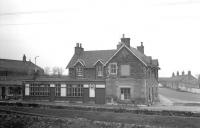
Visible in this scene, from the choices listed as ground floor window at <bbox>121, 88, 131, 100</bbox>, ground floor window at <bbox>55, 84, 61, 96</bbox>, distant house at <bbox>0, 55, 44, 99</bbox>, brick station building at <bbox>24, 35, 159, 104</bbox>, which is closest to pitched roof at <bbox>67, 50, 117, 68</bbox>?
brick station building at <bbox>24, 35, 159, 104</bbox>

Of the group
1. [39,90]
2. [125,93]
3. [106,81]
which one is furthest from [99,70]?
[39,90]

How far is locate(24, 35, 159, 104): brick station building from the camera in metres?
40.2

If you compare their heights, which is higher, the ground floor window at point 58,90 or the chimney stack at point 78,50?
the chimney stack at point 78,50

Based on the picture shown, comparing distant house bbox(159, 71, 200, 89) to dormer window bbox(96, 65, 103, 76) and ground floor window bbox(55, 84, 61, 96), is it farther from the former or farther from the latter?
ground floor window bbox(55, 84, 61, 96)

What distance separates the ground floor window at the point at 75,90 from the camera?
142 ft

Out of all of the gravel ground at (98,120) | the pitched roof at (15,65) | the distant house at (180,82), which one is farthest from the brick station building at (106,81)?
the distant house at (180,82)

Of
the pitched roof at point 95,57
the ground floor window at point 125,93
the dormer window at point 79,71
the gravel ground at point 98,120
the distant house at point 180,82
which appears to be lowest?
the gravel ground at point 98,120

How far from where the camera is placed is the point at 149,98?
42031 mm

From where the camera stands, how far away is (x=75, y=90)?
4375cm

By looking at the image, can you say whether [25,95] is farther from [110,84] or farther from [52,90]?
[110,84]

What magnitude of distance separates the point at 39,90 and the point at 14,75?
2636 cm

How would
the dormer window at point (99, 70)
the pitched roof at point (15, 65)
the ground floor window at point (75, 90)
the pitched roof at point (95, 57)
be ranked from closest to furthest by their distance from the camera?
the ground floor window at point (75, 90) → the dormer window at point (99, 70) → the pitched roof at point (95, 57) → the pitched roof at point (15, 65)

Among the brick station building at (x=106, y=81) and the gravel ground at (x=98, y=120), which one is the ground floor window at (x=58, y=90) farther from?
the gravel ground at (x=98, y=120)

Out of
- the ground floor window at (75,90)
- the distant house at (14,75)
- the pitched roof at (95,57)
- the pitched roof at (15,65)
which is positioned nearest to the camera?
the ground floor window at (75,90)
